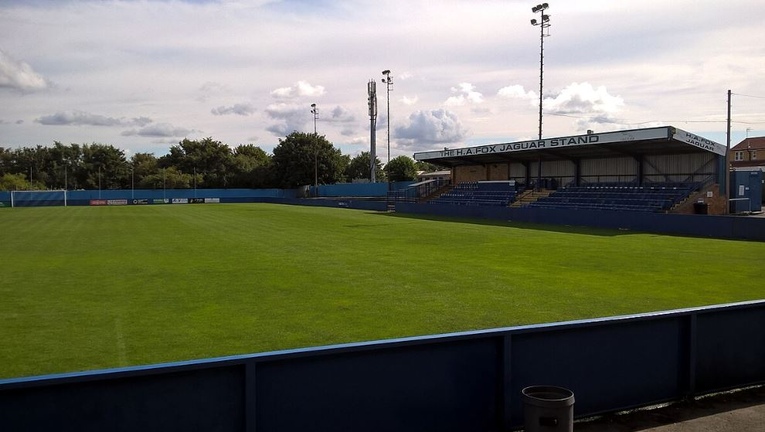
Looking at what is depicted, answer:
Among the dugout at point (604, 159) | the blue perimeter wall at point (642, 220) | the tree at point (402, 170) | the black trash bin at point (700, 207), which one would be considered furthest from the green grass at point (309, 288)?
the tree at point (402, 170)

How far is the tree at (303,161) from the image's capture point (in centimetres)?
11325

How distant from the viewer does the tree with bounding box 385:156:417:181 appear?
12800 cm

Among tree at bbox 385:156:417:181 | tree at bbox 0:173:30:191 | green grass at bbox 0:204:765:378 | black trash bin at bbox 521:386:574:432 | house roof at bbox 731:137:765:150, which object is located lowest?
green grass at bbox 0:204:765:378

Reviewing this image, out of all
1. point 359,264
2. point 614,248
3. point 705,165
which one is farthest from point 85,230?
point 705,165

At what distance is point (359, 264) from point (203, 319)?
8.85 metres

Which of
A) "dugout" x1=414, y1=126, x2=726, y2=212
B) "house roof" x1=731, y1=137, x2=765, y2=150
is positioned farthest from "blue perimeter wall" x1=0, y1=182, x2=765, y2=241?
"house roof" x1=731, y1=137, x2=765, y2=150

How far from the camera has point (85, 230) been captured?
120 feet

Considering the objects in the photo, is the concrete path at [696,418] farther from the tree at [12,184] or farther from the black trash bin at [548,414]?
the tree at [12,184]

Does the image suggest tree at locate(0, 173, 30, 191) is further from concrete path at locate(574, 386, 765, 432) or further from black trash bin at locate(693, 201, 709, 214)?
concrete path at locate(574, 386, 765, 432)

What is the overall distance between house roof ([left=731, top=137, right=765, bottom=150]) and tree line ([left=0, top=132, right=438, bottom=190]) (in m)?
60.4

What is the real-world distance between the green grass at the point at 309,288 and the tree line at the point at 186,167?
84135mm

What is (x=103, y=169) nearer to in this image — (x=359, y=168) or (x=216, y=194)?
(x=216, y=194)

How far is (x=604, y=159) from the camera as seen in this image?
1953 inches

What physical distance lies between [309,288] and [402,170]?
374ft
